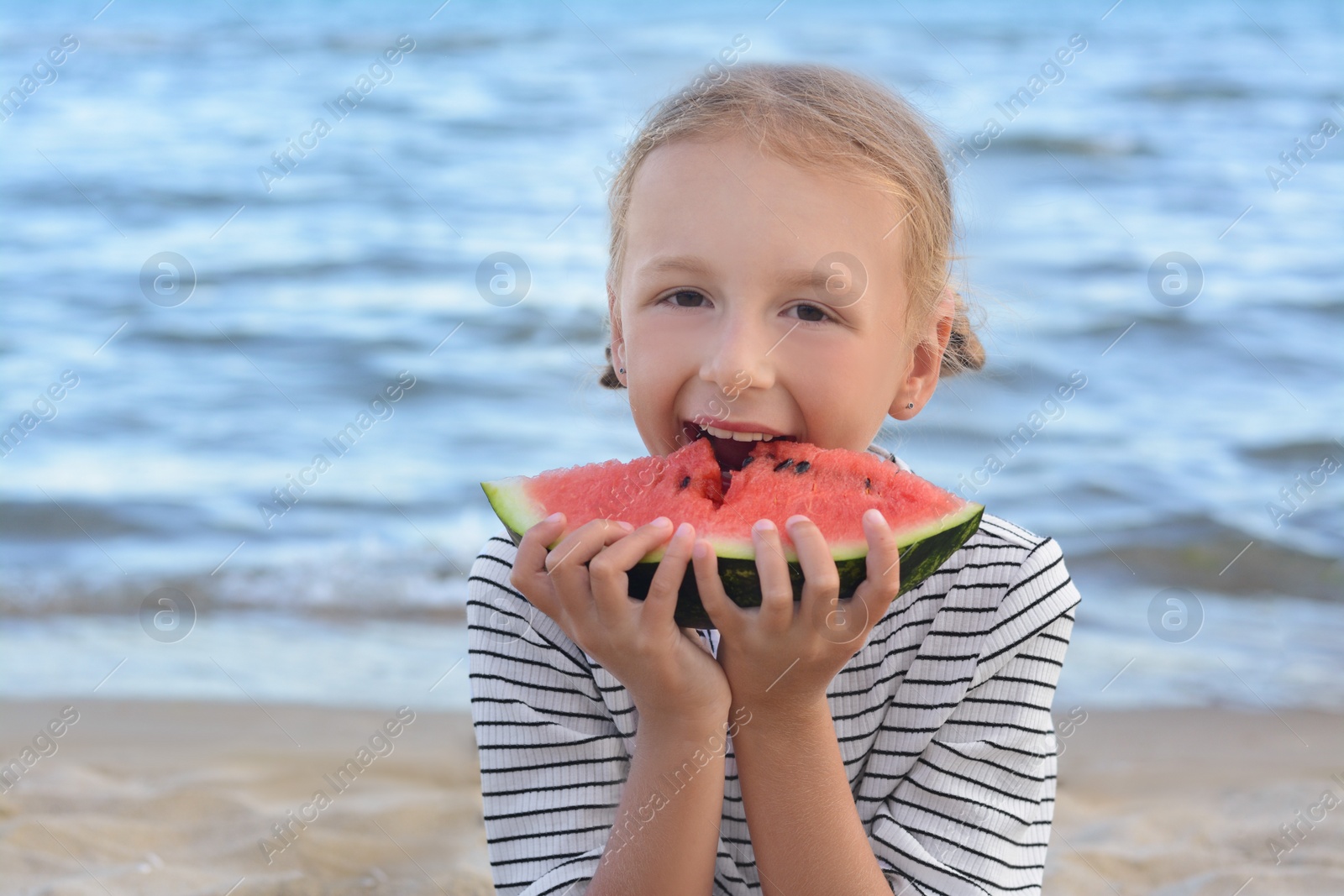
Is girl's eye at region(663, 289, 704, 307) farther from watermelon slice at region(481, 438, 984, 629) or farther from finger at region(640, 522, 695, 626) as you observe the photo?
finger at region(640, 522, 695, 626)

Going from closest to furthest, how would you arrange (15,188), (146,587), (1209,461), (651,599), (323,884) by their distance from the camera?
(651,599) → (323,884) → (146,587) → (1209,461) → (15,188)

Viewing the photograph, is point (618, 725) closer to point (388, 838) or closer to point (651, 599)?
point (651, 599)

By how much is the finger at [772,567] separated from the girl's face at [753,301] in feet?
1.06

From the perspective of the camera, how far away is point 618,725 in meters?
2.39

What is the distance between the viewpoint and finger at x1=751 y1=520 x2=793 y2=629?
71.6 inches

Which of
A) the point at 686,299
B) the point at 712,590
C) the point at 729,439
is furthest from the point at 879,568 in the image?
the point at 686,299

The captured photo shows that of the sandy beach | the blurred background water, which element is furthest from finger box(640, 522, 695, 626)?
the sandy beach

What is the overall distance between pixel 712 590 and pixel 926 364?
34.6 inches

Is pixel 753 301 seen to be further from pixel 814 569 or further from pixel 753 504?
pixel 814 569

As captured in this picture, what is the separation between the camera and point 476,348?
26.6ft

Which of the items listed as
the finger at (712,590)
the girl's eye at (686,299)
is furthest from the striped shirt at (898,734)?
the girl's eye at (686,299)

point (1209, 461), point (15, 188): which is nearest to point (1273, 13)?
point (1209, 461)

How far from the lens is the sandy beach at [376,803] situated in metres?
3.28

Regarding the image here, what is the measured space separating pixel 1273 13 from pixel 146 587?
21.3 m
